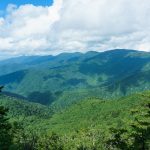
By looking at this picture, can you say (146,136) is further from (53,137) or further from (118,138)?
(53,137)

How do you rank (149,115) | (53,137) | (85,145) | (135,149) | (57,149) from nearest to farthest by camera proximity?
1. (149,115)
2. (135,149)
3. (57,149)
4. (85,145)
5. (53,137)

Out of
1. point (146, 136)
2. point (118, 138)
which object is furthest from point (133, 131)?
point (118, 138)

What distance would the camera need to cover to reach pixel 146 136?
115 feet

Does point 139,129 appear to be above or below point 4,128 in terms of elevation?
below

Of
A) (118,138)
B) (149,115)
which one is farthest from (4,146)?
(149,115)

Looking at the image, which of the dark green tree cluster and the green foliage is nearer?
the dark green tree cluster

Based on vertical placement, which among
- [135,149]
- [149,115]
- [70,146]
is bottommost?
[70,146]

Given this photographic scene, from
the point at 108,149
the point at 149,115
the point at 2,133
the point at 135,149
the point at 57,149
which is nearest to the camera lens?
the point at 149,115

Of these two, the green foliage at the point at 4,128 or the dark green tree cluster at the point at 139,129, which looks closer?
the dark green tree cluster at the point at 139,129

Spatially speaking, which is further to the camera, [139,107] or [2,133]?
[2,133]

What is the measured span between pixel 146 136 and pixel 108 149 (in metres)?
101

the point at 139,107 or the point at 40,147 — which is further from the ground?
the point at 139,107

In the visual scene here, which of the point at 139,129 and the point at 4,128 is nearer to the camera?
the point at 139,129

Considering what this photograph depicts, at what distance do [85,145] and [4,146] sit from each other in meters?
121
